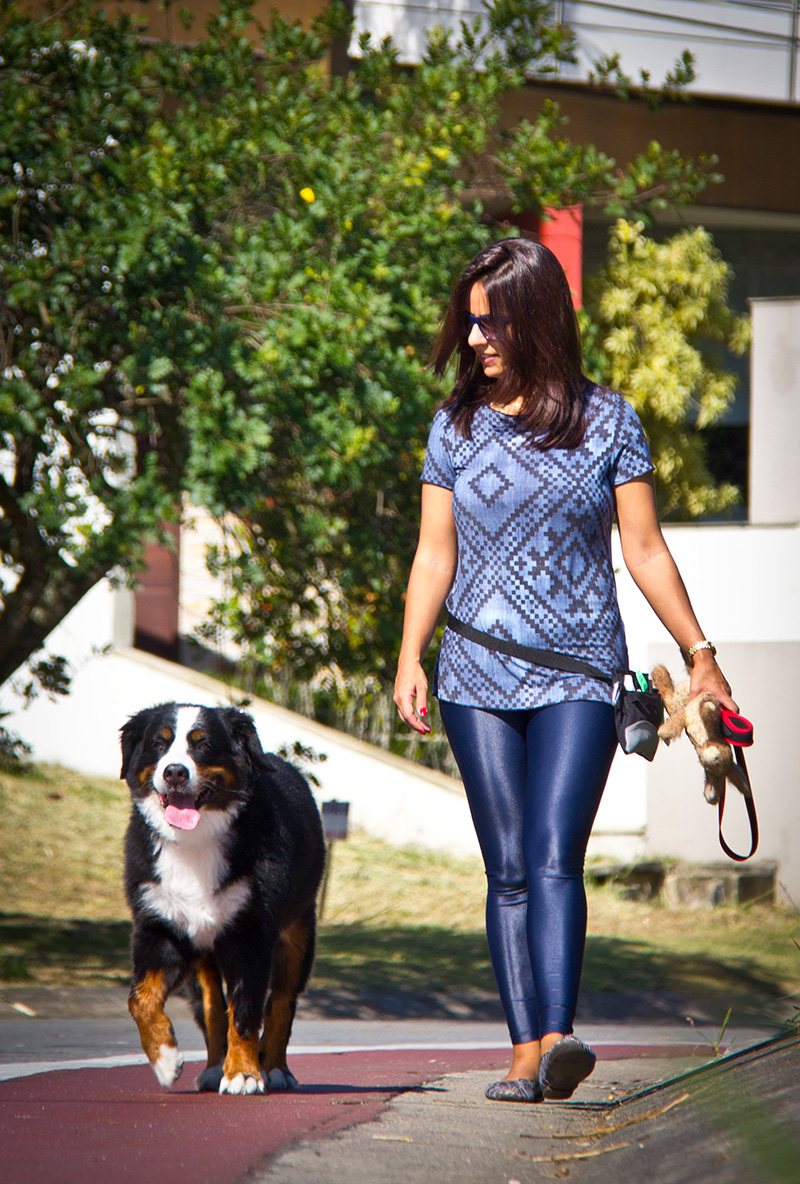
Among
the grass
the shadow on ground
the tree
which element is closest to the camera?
the tree

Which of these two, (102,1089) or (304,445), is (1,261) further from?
(102,1089)

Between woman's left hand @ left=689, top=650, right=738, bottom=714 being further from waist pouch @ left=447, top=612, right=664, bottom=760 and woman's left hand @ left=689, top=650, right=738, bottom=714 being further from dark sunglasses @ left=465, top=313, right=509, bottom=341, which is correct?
dark sunglasses @ left=465, top=313, right=509, bottom=341

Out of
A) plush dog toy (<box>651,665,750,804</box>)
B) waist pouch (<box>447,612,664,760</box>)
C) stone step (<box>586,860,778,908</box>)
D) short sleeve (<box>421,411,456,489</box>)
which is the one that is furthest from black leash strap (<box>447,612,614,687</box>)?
stone step (<box>586,860,778,908</box>)

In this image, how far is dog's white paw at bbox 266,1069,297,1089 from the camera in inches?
167

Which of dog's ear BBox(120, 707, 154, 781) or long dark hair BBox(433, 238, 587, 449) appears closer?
long dark hair BBox(433, 238, 587, 449)

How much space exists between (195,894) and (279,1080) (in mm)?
698

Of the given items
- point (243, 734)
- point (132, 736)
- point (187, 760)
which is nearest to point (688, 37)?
point (243, 734)

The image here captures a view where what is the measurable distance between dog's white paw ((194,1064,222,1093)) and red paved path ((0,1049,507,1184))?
0.05m

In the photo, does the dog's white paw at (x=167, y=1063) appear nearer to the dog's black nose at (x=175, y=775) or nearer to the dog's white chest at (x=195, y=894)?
the dog's white chest at (x=195, y=894)

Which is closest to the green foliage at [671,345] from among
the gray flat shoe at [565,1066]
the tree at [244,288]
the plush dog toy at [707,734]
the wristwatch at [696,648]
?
the tree at [244,288]

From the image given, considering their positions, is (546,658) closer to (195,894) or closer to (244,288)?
(195,894)

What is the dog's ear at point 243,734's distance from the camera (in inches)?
171

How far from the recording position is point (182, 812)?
411 centimetres

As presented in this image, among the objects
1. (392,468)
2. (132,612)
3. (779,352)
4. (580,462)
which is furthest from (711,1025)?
(132,612)
